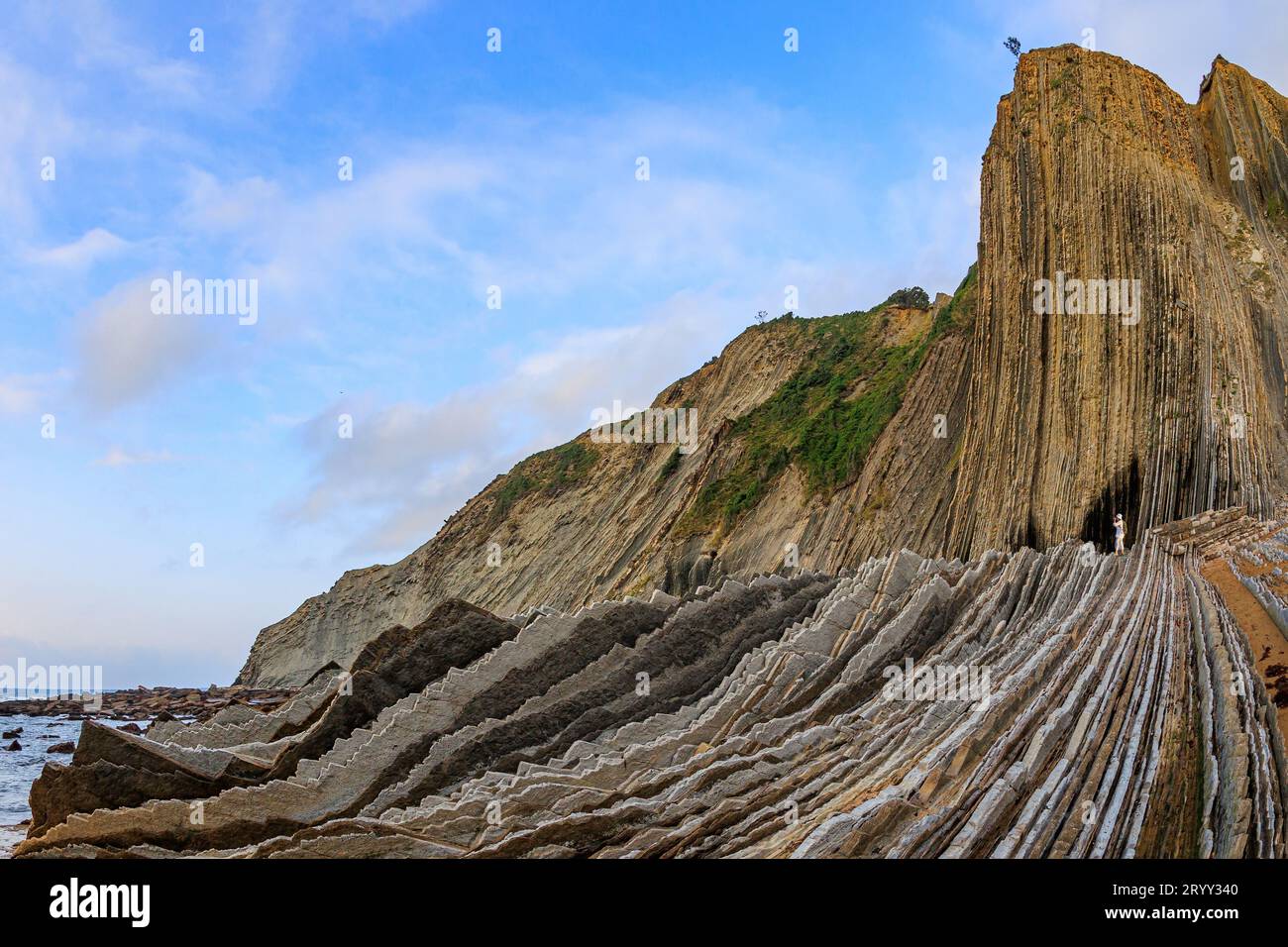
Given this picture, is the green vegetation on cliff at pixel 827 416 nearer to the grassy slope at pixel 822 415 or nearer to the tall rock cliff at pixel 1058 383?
the grassy slope at pixel 822 415

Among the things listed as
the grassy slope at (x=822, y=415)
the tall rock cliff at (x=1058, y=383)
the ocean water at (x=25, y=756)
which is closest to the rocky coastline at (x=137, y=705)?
the ocean water at (x=25, y=756)

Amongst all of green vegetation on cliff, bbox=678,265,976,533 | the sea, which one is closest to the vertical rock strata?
green vegetation on cliff, bbox=678,265,976,533

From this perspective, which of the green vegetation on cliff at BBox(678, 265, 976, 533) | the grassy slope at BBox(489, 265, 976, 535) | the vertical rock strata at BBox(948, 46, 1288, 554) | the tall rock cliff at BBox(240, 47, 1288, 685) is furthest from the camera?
the grassy slope at BBox(489, 265, 976, 535)

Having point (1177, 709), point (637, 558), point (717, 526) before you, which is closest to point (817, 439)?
point (717, 526)

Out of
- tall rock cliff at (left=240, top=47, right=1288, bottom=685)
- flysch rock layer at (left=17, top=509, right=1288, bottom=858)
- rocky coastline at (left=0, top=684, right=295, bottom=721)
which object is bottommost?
rocky coastline at (left=0, top=684, right=295, bottom=721)

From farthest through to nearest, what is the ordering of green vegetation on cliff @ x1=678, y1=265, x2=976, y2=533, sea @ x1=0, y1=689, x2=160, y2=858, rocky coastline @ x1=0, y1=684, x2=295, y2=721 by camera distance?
rocky coastline @ x1=0, y1=684, x2=295, y2=721
green vegetation on cliff @ x1=678, y1=265, x2=976, y2=533
sea @ x1=0, y1=689, x2=160, y2=858

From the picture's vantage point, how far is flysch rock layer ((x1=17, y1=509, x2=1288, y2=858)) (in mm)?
11352

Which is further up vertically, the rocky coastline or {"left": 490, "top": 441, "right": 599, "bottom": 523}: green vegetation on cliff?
{"left": 490, "top": 441, "right": 599, "bottom": 523}: green vegetation on cliff

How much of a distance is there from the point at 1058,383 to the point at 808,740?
2170 centimetres

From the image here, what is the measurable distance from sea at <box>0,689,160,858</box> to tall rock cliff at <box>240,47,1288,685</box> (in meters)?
21.5

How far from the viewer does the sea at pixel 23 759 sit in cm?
2348

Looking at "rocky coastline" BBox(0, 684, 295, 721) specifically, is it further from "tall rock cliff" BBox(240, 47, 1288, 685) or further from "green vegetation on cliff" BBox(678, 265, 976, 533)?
"green vegetation on cliff" BBox(678, 265, 976, 533)

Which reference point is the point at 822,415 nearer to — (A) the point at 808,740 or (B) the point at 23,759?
(B) the point at 23,759
